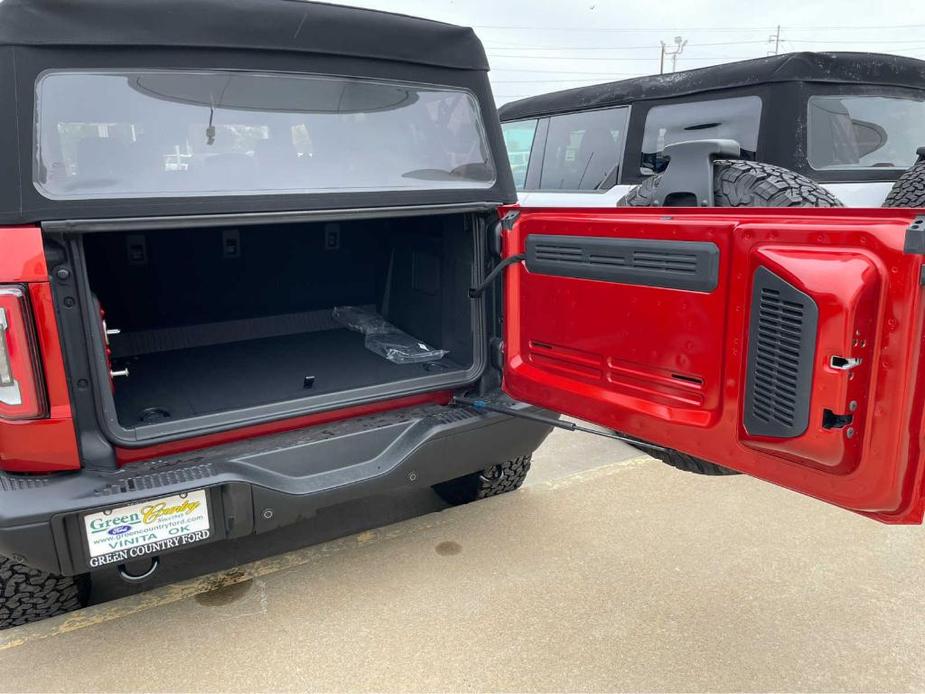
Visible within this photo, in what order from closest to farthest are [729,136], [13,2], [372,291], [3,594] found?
[13,2]
[3,594]
[372,291]
[729,136]

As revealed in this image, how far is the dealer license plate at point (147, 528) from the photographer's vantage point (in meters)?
1.99

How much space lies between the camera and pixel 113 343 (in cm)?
352

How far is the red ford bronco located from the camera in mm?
1665

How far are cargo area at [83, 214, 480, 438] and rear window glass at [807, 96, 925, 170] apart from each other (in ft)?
10.3

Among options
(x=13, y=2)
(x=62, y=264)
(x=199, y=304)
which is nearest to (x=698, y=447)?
(x=62, y=264)

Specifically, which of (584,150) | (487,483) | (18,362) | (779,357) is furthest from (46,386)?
(584,150)

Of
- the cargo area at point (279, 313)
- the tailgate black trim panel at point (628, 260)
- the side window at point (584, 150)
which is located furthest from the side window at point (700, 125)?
the tailgate black trim panel at point (628, 260)

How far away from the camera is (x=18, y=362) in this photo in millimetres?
1903

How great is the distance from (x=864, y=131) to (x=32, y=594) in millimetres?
5603

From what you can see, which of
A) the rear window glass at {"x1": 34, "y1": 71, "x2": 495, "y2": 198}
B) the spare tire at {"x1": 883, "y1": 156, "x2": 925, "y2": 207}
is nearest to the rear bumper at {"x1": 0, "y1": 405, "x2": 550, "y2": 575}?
the rear window glass at {"x1": 34, "y1": 71, "x2": 495, "y2": 198}

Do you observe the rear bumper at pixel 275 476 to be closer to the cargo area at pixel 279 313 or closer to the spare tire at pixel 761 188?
the cargo area at pixel 279 313

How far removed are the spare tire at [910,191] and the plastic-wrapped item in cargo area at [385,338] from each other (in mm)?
2738

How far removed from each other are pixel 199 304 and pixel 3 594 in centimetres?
182

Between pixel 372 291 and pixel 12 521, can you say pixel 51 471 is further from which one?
pixel 372 291
